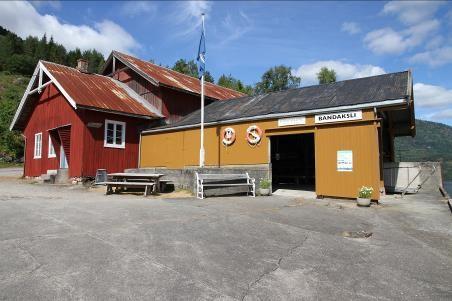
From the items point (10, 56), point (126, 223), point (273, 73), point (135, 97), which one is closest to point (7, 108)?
point (135, 97)

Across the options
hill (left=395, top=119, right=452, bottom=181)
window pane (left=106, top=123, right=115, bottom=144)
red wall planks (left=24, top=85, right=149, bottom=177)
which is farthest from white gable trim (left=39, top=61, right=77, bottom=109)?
hill (left=395, top=119, right=452, bottom=181)

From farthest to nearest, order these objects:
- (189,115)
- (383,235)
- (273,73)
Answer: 1. (273,73)
2. (189,115)
3. (383,235)

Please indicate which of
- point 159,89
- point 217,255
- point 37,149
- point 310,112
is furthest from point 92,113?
point 217,255

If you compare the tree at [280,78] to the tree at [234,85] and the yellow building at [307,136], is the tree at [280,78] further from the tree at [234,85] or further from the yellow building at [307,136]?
the yellow building at [307,136]

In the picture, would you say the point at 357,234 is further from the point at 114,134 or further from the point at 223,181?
the point at 114,134

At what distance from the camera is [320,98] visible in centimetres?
1495

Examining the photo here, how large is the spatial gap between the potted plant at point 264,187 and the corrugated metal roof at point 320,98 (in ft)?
9.55

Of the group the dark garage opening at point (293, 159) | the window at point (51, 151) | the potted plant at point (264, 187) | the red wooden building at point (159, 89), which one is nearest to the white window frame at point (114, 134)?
the red wooden building at point (159, 89)

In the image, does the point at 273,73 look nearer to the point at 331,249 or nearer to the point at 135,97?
the point at 135,97

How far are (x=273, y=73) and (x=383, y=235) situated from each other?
60.2 meters

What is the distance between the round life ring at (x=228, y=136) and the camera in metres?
16.2

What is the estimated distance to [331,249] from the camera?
5902 mm

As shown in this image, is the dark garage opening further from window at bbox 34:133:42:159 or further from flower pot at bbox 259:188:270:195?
window at bbox 34:133:42:159

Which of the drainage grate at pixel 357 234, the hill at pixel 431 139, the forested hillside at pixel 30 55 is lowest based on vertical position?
the drainage grate at pixel 357 234
